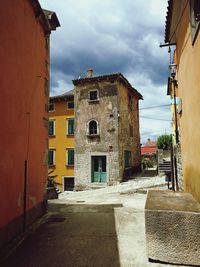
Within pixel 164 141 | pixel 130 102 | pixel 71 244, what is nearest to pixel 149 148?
pixel 164 141

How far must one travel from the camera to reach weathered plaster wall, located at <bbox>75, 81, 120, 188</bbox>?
1834 cm

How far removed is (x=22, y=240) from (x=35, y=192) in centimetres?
163

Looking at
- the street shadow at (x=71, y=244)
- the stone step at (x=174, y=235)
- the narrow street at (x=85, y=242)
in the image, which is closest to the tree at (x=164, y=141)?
the narrow street at (x=85, y=242)

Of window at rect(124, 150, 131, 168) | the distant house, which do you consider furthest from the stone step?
the distant house

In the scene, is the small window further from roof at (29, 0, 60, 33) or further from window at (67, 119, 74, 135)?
roof at (29, 0, 60, 33)

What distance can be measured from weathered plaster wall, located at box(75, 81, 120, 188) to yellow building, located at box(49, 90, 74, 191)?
198cm

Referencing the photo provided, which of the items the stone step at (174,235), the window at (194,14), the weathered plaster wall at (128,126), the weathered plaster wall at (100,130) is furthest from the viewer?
the weathered plaster wall at (128,126)

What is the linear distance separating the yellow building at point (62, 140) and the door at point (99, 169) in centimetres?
297

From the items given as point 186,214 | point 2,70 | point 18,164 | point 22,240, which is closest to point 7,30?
point 2,70

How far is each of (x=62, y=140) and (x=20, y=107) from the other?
55.0 feet

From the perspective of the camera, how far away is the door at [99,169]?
61.1 ft

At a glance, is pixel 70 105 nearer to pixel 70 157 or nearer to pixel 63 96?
pixel 63 96

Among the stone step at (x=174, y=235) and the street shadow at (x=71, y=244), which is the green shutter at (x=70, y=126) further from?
the stone step at (x=174, y=235)

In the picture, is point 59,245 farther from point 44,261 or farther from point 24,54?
point 24,54
